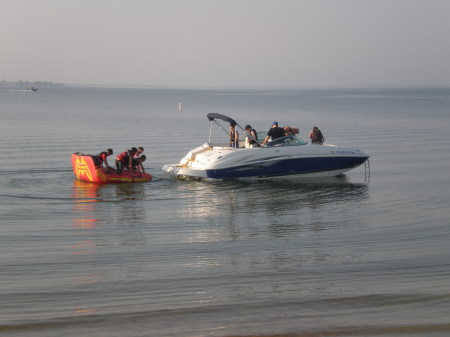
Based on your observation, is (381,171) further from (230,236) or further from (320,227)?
(230,236)

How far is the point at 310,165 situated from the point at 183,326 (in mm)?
14322

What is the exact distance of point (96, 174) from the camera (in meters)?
20.2

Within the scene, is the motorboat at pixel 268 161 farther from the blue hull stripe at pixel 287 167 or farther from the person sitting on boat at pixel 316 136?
the person sitting on boat at pixel 316 136

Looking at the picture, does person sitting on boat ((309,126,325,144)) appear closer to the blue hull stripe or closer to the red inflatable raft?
the blue hull stripe

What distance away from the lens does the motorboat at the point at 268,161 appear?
20953 millimetres

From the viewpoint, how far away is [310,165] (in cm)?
2195

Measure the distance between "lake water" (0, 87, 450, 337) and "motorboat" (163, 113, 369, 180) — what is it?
440 millimetres

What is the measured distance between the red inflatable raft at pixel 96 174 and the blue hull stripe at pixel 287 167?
2.18 meters

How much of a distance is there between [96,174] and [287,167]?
586 centimetres

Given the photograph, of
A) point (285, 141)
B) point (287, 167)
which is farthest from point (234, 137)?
point (287, 167)

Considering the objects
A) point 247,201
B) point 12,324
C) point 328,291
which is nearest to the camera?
Answer: point 12,324

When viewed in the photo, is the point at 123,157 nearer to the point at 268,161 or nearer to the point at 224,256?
the point at 268,161

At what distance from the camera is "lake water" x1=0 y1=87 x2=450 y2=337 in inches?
330

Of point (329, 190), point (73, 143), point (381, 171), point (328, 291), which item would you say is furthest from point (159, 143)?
point (328, 291)
